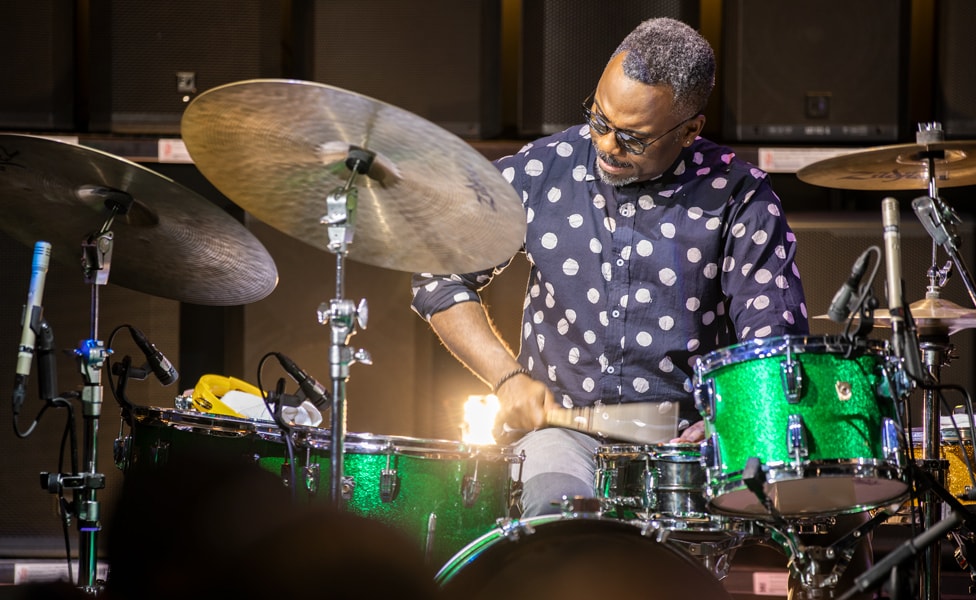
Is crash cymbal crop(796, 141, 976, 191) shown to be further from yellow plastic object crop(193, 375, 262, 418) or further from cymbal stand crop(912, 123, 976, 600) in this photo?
yellow plastic object crop(193, 375, 262, 418)

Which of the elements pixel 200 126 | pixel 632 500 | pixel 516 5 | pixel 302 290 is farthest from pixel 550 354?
pixel 516 5

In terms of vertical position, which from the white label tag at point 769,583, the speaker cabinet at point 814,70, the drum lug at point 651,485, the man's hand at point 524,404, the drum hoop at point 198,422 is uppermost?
the speaker cabinet at point 814,70

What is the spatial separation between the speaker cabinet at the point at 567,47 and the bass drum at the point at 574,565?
2193 mm

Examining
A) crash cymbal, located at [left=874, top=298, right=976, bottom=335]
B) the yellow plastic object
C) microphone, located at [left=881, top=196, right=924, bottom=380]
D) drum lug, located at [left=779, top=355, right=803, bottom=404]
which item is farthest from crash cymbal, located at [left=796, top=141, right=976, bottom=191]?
the yellow plastic object

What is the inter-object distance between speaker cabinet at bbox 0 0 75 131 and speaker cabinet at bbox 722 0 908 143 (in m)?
2.38

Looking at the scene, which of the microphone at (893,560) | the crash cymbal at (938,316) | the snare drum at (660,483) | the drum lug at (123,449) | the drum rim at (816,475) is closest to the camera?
the microphone at (893,560)

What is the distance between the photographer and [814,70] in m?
3.76

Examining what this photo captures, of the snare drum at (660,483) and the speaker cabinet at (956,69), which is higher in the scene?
the speaker cabinet at (956,69)

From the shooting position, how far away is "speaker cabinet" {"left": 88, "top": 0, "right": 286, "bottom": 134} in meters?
3.75

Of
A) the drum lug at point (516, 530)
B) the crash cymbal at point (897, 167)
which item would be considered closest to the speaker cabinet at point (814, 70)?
the crash cymbal at point (897, 167)

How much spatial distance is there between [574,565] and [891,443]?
26.6 inches

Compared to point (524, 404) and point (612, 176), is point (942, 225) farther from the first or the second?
point (524, 404)

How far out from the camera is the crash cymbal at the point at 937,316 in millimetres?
2975

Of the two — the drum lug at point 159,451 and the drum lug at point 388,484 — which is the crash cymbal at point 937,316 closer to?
the drum lug at point 388,484
